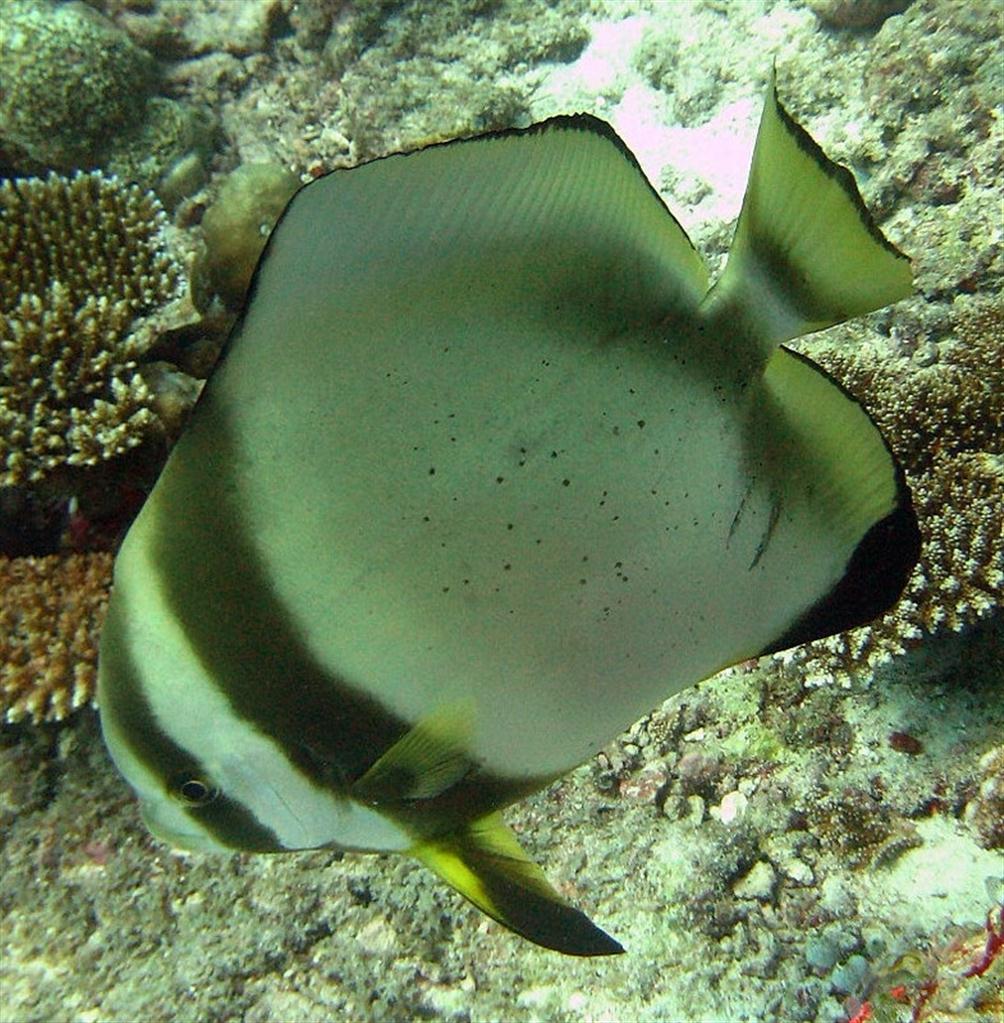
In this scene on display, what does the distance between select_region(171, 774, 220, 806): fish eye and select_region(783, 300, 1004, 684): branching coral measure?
5.94ft

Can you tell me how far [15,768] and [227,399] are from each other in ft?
8.64

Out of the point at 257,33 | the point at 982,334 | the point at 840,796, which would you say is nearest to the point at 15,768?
the point at 840,796

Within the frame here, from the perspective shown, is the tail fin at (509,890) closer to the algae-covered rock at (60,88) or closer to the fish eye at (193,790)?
the fish eye at (193,790)

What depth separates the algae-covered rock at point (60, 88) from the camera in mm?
4844

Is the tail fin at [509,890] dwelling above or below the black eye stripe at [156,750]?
below

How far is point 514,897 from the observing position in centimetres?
145

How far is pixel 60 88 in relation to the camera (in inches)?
192

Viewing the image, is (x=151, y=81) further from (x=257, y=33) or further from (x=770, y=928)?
(x=770, y=928)

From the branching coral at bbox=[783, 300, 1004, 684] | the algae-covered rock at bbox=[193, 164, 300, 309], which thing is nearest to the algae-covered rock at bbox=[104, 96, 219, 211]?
the algae-covered rock at bbox=[193, 164, 300, 309]

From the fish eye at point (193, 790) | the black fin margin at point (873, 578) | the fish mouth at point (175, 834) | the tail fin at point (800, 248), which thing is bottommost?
the fish mouth at point (175, 834)

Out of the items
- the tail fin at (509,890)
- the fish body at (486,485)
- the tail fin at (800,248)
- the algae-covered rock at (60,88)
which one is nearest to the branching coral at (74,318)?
the algae-covered rock at (60,88)

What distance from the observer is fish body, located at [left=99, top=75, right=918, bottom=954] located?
3.82 ft

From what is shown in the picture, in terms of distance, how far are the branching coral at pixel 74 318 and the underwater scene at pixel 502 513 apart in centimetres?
2

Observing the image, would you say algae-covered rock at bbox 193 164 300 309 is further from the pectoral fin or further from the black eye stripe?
the pectoral fin
